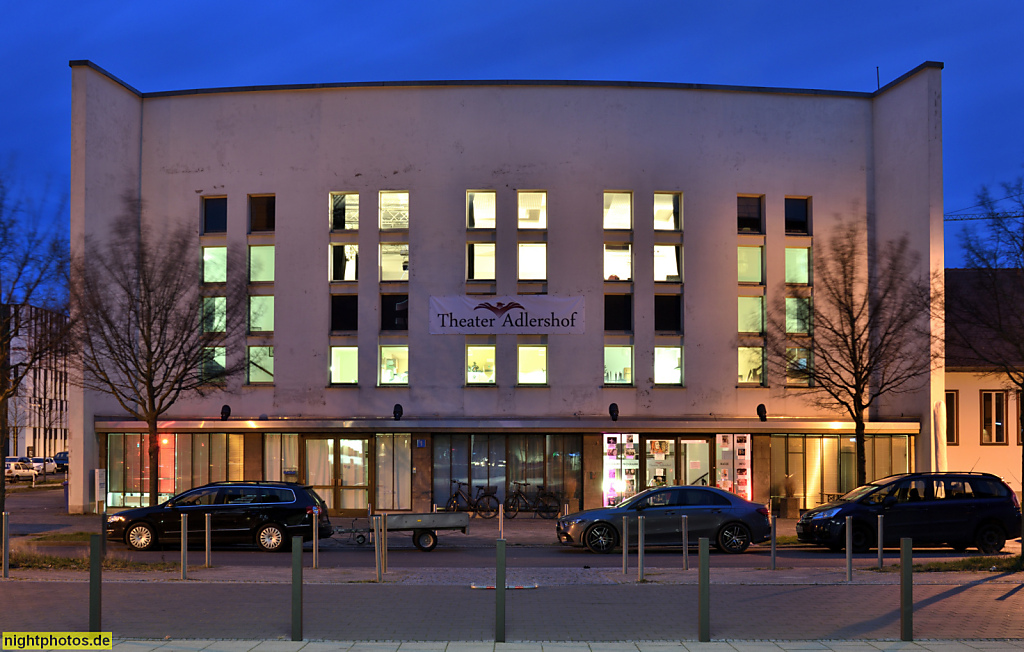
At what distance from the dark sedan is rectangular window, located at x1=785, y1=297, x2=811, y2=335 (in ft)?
33.3

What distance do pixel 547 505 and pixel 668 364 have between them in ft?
20.1

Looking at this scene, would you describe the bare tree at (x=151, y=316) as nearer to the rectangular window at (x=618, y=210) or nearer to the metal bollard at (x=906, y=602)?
the rectangular window at (x=618, y=210)

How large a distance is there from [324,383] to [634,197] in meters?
11.9

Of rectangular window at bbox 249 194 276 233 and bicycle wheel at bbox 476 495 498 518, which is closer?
bicycle wheel at bbox 476 495 498 518

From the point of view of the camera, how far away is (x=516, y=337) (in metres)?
31.7

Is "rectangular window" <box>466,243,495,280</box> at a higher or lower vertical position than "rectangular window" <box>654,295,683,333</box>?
higher

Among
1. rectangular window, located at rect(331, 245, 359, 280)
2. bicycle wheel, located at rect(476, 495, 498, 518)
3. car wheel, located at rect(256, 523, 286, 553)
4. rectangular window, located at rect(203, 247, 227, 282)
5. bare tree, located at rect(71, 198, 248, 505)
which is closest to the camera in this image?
car wheel, located at rect(256, 523, 286, 553)

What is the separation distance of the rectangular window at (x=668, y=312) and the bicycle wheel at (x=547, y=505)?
21.6ft

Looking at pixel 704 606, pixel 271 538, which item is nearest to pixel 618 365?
pixel 271 538

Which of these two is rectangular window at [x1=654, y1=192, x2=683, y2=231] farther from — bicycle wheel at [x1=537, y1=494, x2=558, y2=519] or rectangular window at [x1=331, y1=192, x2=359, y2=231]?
rectangular window at [x1=331, y1=192, x2=359, y2=231]

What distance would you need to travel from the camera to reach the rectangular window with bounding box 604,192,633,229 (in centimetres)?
3219

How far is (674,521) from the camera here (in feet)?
68.5

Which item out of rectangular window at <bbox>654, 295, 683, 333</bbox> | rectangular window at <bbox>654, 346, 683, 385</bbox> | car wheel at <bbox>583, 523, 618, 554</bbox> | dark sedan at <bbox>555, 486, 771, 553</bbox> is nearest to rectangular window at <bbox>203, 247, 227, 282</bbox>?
rectangular window at <bbox>654, 295, 683, 333</bbox>

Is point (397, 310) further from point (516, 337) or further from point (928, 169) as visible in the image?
point (928, 169)
